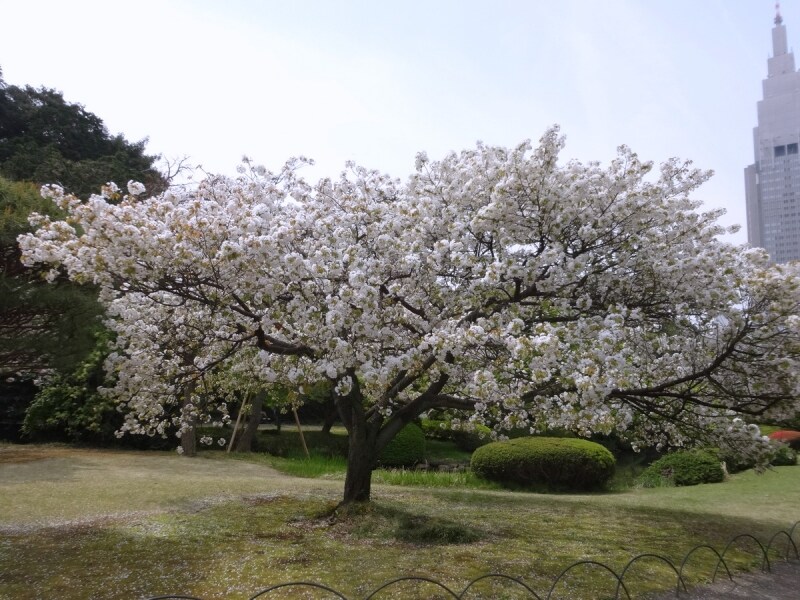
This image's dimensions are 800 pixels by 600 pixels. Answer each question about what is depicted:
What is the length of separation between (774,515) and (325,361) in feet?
26.2

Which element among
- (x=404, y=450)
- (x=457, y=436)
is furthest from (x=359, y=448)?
(x=457, y=436)

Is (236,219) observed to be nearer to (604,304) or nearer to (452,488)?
(604,304)

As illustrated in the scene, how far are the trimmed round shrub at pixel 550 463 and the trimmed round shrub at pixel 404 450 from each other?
347 centimetres

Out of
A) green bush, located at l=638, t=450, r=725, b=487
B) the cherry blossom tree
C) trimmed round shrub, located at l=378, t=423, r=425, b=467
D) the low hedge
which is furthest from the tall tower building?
the cherry blossom tree

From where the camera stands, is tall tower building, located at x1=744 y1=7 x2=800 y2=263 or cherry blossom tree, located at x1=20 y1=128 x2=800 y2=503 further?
tall tower building, located at x1=744 y1=7 x2=800 y2=263

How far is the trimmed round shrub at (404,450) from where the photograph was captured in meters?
15.7

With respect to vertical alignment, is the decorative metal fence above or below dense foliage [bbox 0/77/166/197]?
below

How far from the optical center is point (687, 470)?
43.6ft

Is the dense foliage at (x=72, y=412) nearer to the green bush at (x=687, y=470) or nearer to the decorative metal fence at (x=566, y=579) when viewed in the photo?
the decorative metal fence at (x=566, y=579)

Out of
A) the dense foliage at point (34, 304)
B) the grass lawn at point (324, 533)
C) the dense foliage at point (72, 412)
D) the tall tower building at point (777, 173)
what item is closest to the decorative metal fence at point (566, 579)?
the grass lawn at point (324, 533)

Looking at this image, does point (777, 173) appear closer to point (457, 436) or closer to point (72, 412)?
point (457, 436)

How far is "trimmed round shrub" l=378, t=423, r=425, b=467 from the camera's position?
15.7 m

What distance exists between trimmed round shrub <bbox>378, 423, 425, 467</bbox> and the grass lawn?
367cm

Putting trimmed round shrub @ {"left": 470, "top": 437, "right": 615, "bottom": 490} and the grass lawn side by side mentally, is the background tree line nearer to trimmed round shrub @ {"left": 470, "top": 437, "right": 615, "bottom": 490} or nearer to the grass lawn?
the grass lawn
